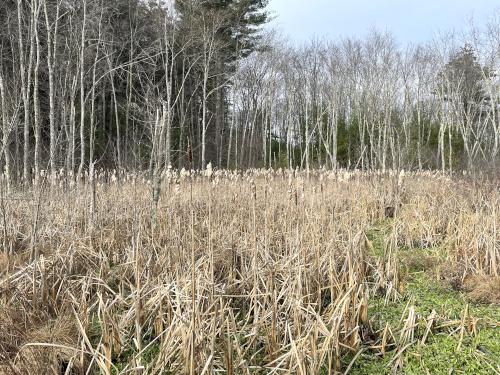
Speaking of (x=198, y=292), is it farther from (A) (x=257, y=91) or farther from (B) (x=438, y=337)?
(A) (x=257, y=91)

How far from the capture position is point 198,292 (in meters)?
2.19

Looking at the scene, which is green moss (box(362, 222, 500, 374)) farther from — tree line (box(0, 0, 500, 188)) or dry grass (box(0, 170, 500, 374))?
tree line (box(0, 0, 500, 188))

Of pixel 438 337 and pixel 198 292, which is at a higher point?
pixel 198 292

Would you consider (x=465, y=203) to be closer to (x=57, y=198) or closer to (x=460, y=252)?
(x=460, y=252)

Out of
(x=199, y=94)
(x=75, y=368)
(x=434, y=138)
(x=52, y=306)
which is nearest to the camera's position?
(x=75, y=368)

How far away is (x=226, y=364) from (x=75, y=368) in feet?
2.61

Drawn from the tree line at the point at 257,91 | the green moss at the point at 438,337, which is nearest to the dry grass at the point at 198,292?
the green moss at the point at 438,337

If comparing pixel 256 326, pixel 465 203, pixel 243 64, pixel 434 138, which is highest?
pixel 243 64

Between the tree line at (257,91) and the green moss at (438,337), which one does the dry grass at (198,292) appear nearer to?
the green moss at (438,337)

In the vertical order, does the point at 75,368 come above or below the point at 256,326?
below

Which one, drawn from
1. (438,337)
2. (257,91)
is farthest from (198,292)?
(257,91)

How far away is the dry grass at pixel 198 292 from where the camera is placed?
196 cm

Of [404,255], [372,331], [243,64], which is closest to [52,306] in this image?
[372,331]

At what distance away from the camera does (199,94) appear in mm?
20906
